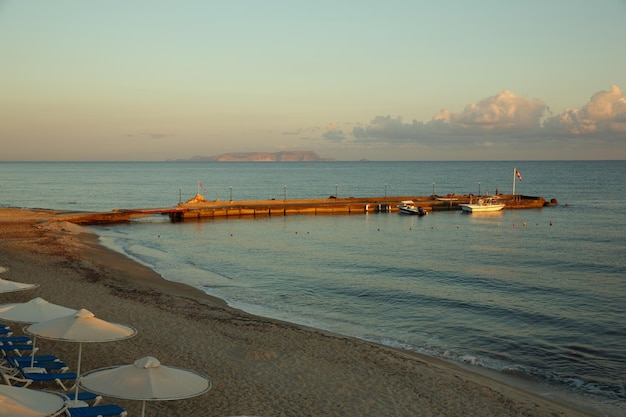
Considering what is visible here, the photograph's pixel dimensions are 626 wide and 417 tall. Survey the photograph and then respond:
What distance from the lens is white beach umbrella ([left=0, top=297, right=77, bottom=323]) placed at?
11.3m

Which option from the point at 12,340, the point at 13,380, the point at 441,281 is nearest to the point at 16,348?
the point at 12,340

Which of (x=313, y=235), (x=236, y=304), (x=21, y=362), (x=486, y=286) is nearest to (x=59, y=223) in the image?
(x=313, y=235)

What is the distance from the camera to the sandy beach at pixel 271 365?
1255 centimetres

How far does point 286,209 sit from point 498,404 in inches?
2175

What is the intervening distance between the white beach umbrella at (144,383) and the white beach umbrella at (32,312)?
3.58m

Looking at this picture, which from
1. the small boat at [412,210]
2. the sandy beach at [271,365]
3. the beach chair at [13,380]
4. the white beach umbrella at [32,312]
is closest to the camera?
the beach chair at [13,380]

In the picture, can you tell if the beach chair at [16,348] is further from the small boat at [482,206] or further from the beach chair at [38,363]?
the small boat at [482,206]

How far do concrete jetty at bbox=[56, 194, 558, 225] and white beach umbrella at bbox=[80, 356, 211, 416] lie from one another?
165 feet

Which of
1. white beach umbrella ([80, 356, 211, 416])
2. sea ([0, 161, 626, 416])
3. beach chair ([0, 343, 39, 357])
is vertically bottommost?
sea ([0, 161, 626, 416])

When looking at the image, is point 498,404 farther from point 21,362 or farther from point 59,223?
point 59,223

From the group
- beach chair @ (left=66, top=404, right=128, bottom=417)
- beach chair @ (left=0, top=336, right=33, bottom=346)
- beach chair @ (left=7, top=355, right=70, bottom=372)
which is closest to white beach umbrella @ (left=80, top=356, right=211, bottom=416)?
beach chair @ (left=66, top=404, right=128, bottom=417)

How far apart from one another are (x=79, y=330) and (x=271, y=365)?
6181 mm

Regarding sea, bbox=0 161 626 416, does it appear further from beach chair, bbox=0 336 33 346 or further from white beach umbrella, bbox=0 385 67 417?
white beach umbrella, bbox=0 385 67 417

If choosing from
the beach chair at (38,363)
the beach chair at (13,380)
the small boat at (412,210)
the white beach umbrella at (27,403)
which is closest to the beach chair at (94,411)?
the beach chair at (13,380)
